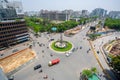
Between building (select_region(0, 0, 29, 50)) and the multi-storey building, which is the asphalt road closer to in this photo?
the multi-storey building

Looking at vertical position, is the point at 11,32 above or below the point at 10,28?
below

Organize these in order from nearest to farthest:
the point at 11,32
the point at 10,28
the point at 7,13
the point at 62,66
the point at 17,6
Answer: the point at 62,66 → the point at 10,28 → the point at 7,13 → the point at 11,32 → the point at 17,6

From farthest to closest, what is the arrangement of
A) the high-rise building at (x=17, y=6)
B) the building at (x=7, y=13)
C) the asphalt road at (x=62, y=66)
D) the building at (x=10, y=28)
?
the high-rise building at (x=17, y=6), the building at (x=7, y=13), the building at (x=10, y=28), the asphalt road at (x=62, y=66)

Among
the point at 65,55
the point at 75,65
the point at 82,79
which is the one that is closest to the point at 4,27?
the point at 65,55

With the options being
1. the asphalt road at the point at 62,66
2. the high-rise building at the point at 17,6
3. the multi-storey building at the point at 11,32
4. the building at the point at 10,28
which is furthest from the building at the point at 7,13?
the asphalt road at the point at 62,66

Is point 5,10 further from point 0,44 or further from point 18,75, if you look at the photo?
point 18,75

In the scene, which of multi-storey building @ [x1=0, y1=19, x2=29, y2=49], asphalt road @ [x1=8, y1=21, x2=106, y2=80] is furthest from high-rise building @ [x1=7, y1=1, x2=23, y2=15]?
asphalt road @ [x1=8, y1=21, x2=106, y2=80]

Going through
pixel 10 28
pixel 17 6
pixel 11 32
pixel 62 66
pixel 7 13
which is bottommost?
pixel 62 66

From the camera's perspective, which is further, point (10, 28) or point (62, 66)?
point (10, 28)

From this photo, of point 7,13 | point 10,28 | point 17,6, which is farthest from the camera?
point 17,6

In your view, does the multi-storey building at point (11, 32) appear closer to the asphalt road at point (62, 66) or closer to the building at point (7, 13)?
the building at point (7, 13)

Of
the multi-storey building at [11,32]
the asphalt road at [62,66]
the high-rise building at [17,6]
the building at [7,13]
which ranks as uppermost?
the high-rise building at [17,6]

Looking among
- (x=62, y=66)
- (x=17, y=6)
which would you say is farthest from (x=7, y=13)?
(x=62, y=66)

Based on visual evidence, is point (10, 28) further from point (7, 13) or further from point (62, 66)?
point (62, 66)
